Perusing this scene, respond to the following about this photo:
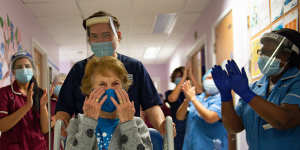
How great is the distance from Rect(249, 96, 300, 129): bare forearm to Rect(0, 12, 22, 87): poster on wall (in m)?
2.54

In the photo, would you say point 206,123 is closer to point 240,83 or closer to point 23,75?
point 240,83

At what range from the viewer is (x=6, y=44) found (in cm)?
318

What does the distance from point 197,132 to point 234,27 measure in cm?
130

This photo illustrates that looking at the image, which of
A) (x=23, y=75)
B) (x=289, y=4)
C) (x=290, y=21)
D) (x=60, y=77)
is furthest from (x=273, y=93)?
(x=23, y=75)

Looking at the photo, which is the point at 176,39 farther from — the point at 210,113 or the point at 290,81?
the point at 290,81

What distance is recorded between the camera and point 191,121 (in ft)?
10.5

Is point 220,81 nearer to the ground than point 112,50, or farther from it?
nearer to the ground

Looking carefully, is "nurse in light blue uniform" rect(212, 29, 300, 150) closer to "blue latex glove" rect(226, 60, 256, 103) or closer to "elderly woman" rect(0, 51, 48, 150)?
"blue latex glove" rect(226, 60, 256, 103)

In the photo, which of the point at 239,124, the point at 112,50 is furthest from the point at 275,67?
the point at 112,50

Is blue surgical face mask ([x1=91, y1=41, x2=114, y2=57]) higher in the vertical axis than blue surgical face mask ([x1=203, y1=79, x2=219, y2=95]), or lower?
higher

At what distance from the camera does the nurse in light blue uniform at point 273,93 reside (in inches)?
59.9

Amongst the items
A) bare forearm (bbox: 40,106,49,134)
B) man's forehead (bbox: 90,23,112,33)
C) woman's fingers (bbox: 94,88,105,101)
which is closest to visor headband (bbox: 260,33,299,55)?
man's forehead (bbox: 90,23,112,33)

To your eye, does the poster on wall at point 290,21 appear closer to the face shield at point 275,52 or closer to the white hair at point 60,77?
the face shield at point 275,52

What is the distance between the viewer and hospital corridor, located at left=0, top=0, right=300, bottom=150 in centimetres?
124
